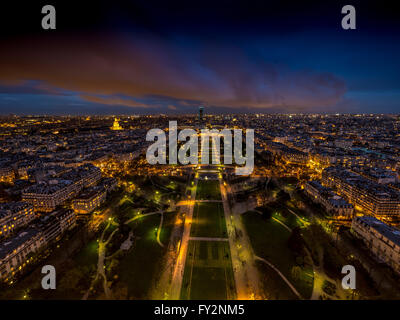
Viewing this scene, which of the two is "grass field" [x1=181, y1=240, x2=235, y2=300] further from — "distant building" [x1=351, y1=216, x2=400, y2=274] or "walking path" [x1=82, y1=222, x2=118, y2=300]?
"distant building" [x1=351, y1=216, x2=400, y2=274]

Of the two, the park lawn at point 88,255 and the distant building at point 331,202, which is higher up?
the distant building at point 331,202

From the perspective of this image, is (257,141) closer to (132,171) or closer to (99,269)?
(132,171)

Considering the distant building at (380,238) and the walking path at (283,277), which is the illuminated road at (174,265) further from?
the distant building at (380,238)

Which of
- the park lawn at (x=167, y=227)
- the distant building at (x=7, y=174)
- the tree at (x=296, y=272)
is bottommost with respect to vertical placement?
the tree at (x=296, y=272)

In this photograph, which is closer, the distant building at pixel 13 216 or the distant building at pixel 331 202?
the distant building at pixel 13 216

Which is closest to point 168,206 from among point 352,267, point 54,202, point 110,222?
point 110,222

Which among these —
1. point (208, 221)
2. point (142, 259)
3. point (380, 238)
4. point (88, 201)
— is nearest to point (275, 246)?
point (208, 221)

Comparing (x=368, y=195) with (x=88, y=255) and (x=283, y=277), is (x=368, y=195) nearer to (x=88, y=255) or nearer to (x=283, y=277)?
(x=283, y=277)

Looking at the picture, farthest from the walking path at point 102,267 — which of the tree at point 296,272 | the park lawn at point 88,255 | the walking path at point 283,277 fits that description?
the tree at point 296,272
